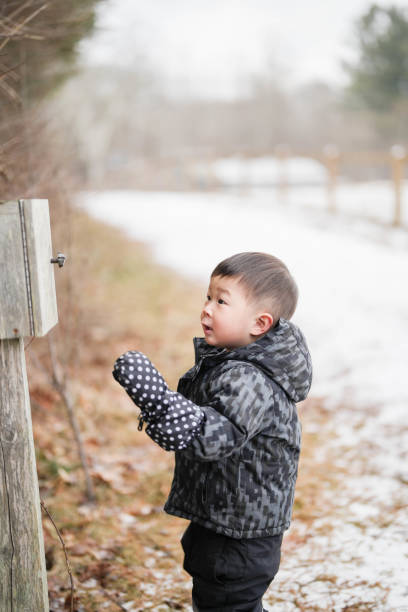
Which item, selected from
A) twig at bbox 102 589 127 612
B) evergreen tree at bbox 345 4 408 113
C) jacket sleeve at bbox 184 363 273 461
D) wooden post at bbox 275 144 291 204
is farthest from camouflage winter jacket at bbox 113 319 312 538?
evergreen tree at bbox 345 4 408 113

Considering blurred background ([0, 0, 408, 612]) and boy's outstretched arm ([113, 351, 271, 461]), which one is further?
blurred background ([0, 0, 408, 612])

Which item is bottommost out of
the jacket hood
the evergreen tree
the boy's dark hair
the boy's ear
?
the jacket hood

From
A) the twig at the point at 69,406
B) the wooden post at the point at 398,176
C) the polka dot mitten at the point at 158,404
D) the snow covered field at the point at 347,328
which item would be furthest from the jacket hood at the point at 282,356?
the wooden post at the point at 398,176

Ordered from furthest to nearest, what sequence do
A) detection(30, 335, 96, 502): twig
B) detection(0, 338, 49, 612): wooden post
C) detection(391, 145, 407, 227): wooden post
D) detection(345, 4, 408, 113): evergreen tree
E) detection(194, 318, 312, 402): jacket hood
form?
detection(345, 4, 408, 113): evergreen tree < detection(391, 145, 407, 227): wooden post < detection(30, 335, 96, 502): twig < detection(194, 318, 312, 402): jacket hood < detection(0, 338, 49, 612): wooden post

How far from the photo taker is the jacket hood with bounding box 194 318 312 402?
1.88m

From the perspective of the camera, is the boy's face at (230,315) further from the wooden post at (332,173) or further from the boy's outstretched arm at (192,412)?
the wooden post at (332,173)

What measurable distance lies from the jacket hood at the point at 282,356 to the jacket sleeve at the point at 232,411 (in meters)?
0.04

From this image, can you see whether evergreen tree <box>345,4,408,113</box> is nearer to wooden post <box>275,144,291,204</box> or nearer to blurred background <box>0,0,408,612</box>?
blurred background <box>0,0,408,612</box>

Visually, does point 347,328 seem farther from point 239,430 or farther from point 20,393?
point 20,393

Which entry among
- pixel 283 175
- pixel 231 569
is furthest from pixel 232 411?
pixel 283 175

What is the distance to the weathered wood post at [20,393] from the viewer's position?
1693 millimetres

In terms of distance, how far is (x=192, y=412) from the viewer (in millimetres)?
1691

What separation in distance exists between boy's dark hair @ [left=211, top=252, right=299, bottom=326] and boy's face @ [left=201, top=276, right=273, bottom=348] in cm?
2

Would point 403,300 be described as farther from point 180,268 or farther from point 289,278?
point 289,278
